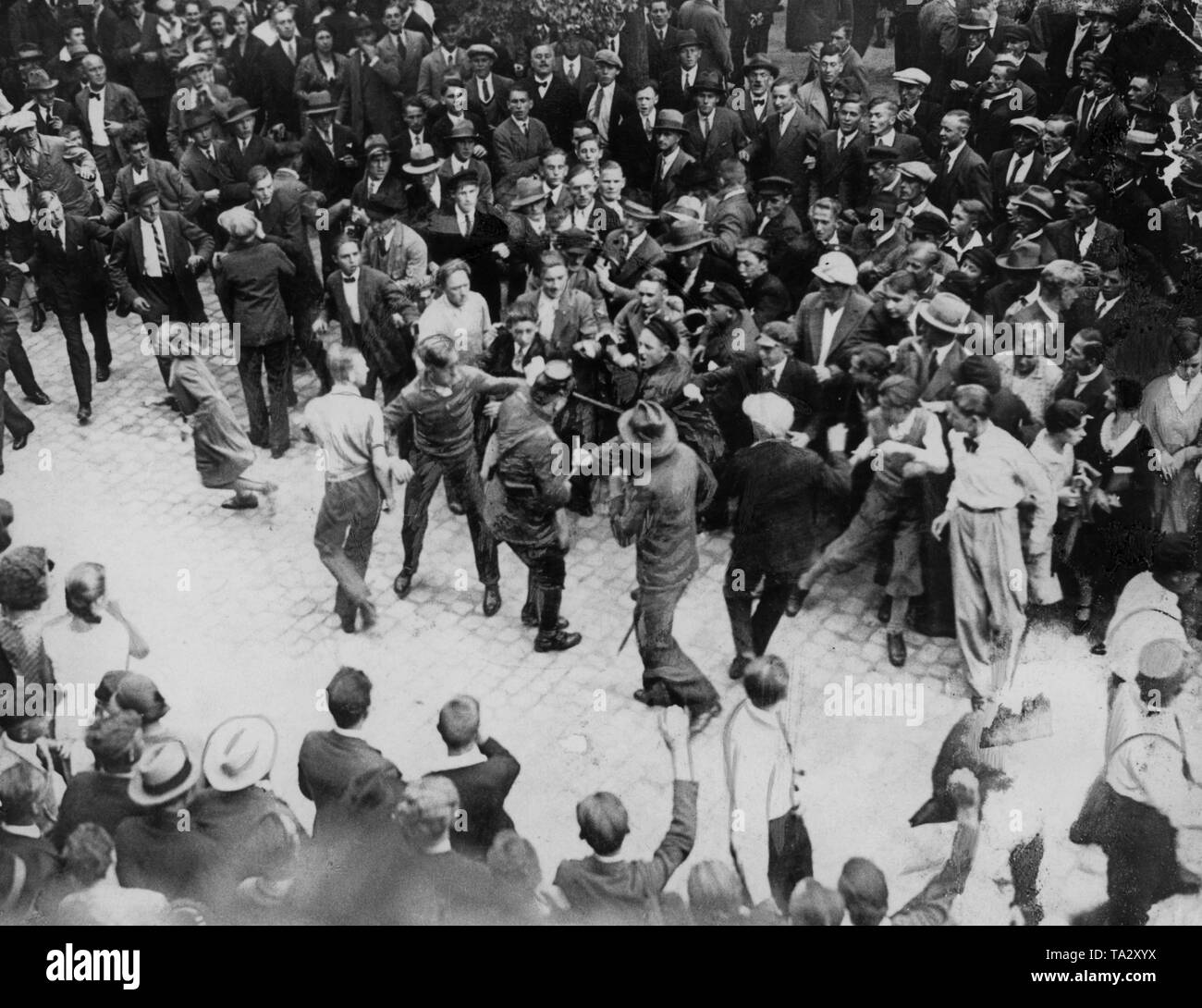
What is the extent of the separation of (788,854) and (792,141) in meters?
4.73

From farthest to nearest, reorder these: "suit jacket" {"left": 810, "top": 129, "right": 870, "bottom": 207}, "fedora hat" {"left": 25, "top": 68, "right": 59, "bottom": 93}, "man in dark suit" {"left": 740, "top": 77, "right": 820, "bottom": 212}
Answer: "man in dark suit" {"left": 740, "top": 77, "right": 820, "bottom": 212} < "fedora hat" {"left": 25, "top": 68, "right": 59, "bottom": 93} < "suit jacket" {"left": 810, "top": 129, "right": 870, "bottom": 207}

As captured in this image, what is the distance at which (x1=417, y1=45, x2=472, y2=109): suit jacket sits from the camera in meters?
10.1

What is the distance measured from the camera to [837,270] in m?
8.97

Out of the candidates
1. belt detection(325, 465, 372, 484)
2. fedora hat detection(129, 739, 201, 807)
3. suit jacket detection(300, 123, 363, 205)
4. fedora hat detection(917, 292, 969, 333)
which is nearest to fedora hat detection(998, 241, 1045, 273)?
fedora hat detection(917, 292, 969, 333)

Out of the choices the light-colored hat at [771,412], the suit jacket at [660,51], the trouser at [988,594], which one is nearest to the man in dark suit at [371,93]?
the suit jacket at [660,51]

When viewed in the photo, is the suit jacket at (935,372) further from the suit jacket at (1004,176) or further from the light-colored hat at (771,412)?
the suit jacket at (1004,176)

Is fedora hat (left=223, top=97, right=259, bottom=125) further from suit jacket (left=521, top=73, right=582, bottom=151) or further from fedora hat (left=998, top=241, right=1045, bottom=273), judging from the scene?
fedora hat (left=998, top=241, right=1045, bottom=273)

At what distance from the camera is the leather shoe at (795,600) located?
29.2 feet

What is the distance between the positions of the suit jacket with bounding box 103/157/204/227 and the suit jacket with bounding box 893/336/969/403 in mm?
4893

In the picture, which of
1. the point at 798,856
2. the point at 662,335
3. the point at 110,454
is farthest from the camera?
the point at 110,454
